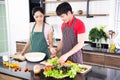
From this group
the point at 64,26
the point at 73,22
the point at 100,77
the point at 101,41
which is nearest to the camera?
the point at 100,77

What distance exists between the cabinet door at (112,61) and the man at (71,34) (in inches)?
32.8

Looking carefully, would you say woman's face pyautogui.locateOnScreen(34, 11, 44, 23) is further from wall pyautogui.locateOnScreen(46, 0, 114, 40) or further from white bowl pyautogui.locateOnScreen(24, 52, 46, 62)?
wall pyautogui.locateOnScreen(46, 0, 114, 40)

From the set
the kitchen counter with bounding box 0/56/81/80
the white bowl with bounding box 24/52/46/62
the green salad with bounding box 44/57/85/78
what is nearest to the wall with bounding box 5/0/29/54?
the white bowl with bounding box 24/52/46/62

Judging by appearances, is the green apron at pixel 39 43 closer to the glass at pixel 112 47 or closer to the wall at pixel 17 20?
the glass at pixel 112 47

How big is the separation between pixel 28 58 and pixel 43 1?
7.84ft

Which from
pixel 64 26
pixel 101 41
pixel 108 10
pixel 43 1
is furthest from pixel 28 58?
pixel 43 1

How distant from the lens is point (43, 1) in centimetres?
439

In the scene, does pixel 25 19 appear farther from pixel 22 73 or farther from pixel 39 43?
pixel 22 73

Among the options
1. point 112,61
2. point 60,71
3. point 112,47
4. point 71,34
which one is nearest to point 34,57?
point 71,34

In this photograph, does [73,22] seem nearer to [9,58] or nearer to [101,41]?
[9,58]

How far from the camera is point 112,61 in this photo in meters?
2.93

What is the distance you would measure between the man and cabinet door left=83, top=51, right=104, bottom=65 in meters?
0.83

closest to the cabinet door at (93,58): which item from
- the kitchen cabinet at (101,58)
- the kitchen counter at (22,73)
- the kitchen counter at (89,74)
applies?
the kitchen cabinet at (101,58)

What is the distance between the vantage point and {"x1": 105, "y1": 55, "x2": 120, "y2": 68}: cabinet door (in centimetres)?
289
